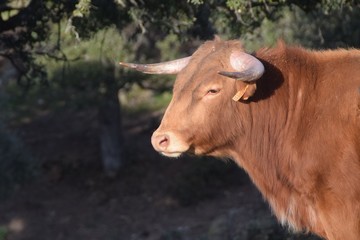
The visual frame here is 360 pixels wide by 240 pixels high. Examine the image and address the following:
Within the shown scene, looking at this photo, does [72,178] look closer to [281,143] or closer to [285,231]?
[285,231]

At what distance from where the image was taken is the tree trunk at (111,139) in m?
22.4

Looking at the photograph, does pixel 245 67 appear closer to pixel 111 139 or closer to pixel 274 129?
pixel 274 129

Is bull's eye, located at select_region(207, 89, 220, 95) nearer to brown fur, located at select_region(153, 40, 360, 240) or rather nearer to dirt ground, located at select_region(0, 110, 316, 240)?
brown fur, located at select_region(153, 40, 360, 240)

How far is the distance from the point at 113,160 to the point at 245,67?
50.3 ft

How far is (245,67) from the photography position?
757 cm

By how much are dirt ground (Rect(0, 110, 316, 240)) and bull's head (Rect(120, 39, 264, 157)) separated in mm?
10157

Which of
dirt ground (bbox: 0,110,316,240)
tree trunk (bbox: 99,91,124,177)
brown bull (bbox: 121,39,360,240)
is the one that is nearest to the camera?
brown bull (bbox: 121,39,360,240)

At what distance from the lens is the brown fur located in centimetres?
753

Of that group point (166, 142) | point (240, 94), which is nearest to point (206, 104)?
point (240, 94)

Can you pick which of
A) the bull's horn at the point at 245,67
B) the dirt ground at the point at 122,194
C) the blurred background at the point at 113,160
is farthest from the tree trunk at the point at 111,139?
the bull's horn at the point at 245,67

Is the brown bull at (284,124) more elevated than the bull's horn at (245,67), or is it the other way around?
the bull's horn at (245,67)

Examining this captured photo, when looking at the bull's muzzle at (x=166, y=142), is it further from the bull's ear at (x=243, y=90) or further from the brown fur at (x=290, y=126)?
the bull's ear at (x=243, y=90)

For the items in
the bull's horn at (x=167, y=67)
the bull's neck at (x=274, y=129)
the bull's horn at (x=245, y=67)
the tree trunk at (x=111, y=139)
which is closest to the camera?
the bull's horn at (x=245, y=67)

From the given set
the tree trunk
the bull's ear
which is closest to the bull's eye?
the bull's ear
